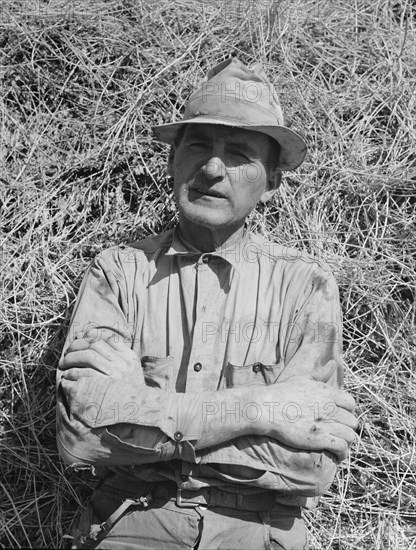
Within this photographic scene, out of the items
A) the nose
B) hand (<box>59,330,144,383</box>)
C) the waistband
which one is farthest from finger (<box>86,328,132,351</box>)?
the nose

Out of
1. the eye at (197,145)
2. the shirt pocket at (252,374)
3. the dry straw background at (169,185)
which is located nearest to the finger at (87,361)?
the shirt pocket at (252,374)

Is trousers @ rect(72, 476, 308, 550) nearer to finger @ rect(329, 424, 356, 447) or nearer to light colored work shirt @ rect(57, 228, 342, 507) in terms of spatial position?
light colored work shirt @ rect(57, 228, 342, 507)

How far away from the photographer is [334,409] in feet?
12.4

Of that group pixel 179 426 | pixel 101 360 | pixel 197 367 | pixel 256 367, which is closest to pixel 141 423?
pixel 179 426

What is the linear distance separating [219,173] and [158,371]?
0.73 m

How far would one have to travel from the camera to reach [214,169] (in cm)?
401

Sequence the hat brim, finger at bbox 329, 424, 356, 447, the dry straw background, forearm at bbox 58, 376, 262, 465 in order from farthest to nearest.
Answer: the dry straw background
the hat brim
finger at bbox 329, 424, 356, 447
forearm at bbox 58, 376, 262, 465

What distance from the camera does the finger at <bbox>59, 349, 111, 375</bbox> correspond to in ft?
12.6

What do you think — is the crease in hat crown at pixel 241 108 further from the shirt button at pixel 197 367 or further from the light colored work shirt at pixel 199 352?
the shirt button at pixel 197 367

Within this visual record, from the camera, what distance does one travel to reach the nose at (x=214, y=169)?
401 cm

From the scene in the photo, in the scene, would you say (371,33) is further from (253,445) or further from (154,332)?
(253,445)

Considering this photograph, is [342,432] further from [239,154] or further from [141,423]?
[239,154]

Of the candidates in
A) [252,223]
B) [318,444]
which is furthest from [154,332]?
[252,223]

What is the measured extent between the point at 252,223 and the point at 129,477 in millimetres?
1648
